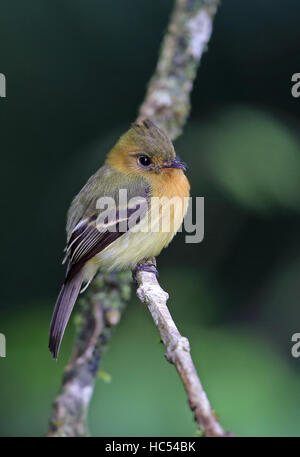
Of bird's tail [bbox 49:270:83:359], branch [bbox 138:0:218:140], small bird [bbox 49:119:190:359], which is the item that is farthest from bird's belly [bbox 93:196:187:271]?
branch [bbox 138:0:218:140]

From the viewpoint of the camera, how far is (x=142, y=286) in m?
2.59

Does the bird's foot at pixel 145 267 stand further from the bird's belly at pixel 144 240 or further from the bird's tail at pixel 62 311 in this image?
the bird's tail at pixel 62 311

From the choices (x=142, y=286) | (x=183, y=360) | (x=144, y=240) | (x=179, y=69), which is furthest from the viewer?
(x=179, y=69)

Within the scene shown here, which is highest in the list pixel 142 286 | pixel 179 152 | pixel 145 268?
pixel 179 152

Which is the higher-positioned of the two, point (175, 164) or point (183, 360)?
point (175, 164)

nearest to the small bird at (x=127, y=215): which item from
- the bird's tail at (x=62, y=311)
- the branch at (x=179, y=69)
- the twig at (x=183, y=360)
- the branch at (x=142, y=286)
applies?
the bird's tail at (x=62, y=311)

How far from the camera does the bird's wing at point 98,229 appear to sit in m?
3.24

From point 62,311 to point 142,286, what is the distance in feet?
2.57

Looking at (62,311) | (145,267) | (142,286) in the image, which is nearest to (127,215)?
(145,267)

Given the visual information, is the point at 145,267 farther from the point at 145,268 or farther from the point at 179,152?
the point at 179,152

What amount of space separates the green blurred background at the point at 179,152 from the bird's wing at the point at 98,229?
53 centimetres

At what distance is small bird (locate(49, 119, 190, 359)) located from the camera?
324 cm

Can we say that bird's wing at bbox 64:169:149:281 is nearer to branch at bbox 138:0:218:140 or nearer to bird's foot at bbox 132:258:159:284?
bird's foot at bbox 132:258:159:284
